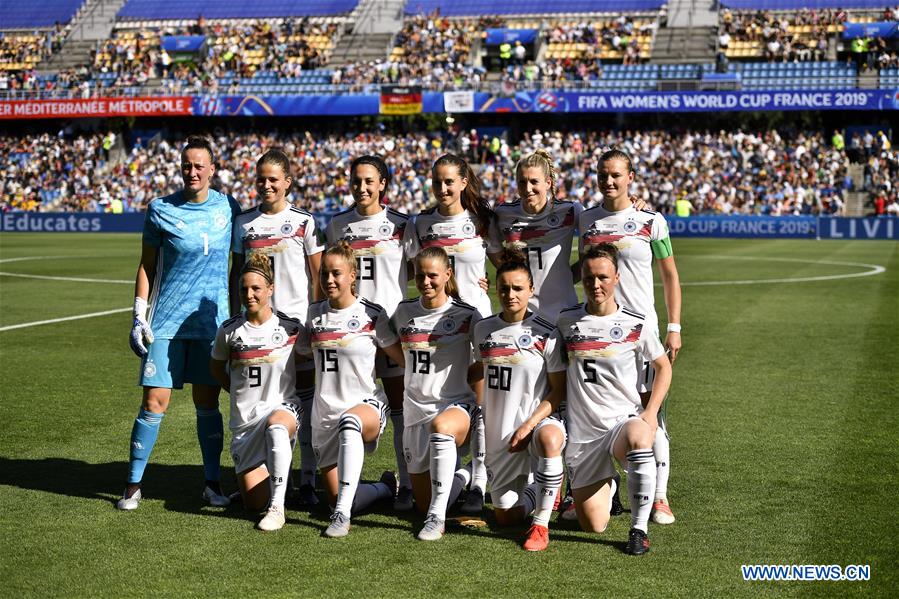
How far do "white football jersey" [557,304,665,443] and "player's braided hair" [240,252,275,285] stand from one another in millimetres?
1814

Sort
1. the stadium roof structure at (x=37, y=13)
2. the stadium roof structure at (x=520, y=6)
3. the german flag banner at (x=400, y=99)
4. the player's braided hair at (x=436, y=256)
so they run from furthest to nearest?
the stadium roof structure at (x=37, y=13)
the stadium roof structure at (x=520, y=6)
the german flag banner at (x=400, y=99)
the player's braided hair at (x=436, y=256)

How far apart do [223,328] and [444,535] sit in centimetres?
183

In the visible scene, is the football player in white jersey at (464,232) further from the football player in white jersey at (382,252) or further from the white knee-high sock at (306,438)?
the white knee-high sock at (306,438)

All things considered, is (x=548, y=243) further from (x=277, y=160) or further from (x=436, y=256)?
Result: (x=277, y=160)

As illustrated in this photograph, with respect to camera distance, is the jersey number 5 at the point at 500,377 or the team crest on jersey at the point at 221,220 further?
the team crest on jersey at the point at 221,220

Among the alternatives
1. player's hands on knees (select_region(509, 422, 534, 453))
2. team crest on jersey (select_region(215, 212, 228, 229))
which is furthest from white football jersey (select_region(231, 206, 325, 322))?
player's hands on knees (select_region(509, 422, 534, 453))

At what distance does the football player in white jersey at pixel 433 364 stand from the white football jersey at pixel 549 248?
0.57m

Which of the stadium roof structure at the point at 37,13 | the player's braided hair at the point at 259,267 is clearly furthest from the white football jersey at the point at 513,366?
the stadium roof structure at the point at 37,13

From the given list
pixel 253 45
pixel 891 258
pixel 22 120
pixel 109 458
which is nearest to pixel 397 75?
pixel 253 45

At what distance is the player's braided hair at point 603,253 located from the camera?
5.84 metres

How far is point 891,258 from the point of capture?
2738 cm

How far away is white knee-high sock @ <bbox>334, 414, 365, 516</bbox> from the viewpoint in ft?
19.6

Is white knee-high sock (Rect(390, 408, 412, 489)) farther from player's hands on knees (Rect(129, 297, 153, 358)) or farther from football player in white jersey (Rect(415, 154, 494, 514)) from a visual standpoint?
player's hands on knees (Rect(129, 297, 153, 358))

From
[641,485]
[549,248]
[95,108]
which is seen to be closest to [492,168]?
[95,108]
